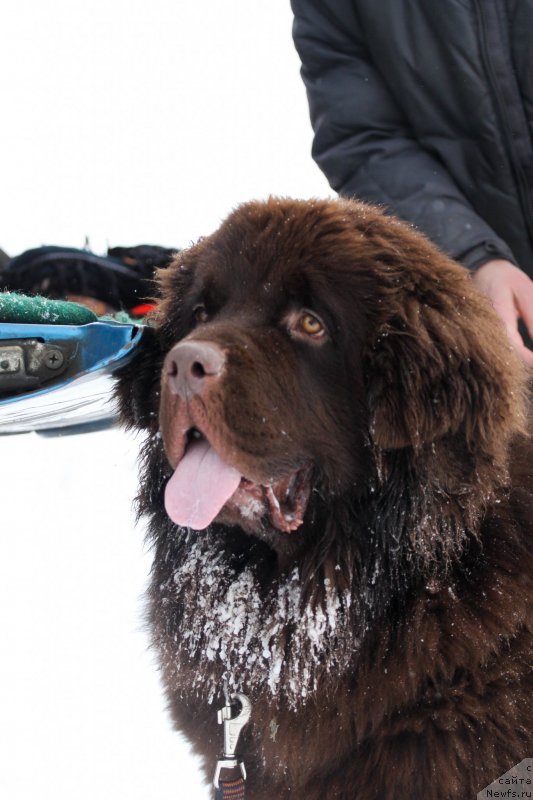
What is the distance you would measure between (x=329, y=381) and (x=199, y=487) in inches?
18.6

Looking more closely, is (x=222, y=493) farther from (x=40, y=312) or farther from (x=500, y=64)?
(x=500, y=64)

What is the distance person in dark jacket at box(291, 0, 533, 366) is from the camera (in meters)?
2.77

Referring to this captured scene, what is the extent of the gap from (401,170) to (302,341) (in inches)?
46.0

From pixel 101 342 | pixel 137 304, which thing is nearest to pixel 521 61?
pixel 101 342

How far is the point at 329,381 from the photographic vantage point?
214cm

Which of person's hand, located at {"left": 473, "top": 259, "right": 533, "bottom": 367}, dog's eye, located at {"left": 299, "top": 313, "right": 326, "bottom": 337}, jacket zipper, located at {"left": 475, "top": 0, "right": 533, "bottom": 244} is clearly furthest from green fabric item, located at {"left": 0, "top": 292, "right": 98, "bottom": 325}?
jacket zipper, located at {"left": 475, "top": 0, "right": 533, "bottom": 244}

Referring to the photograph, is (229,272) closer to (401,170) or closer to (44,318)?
(44,318)

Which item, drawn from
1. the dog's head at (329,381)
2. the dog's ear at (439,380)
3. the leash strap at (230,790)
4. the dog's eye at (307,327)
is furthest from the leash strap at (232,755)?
the dog's eye at (307,327)

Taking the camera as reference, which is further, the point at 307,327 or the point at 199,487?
the point at 307,327

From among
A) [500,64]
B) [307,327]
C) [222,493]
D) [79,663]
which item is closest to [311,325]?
[307,327]

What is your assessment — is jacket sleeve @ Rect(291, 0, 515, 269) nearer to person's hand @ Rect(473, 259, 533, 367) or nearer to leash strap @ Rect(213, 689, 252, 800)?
person's hand @ Rect(473, 259, 533, 367)

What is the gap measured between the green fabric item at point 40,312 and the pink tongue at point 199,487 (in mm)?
746

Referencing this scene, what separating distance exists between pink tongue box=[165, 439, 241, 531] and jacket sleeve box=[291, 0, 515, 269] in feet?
4.50

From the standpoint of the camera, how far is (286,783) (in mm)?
2170
